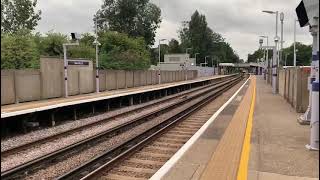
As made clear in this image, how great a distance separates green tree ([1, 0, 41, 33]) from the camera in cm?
6862

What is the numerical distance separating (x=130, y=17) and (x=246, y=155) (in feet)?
292

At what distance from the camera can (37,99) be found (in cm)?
2167

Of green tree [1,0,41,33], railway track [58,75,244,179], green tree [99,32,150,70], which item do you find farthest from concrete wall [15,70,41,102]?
green tree [1,0,41,33]

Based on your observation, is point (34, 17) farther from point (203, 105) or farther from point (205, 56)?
point (205, 56)

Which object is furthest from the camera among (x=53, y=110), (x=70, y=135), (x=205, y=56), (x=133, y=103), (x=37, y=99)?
(x=205, y=56)

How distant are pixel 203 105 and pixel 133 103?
494 cm

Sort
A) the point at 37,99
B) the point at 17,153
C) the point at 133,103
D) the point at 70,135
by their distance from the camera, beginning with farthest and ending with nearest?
the point at 133,103, the point at 37,99, the point at 70,135, the point at 17,153

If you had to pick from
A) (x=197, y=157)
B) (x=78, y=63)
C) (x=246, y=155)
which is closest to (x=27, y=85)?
(x=78, y=63)

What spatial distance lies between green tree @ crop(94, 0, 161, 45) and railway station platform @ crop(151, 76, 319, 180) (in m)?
82.2

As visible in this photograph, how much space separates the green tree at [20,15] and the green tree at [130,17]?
911 inches

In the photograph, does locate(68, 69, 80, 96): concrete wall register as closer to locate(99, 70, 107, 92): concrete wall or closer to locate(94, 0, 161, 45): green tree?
locate(99, 70, 107, 92): concrete wall

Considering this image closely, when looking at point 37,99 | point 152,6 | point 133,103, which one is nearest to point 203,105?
point 133,103

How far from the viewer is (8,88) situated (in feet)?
61.7

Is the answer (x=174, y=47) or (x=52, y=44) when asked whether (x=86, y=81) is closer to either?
(x=52, y=44)
